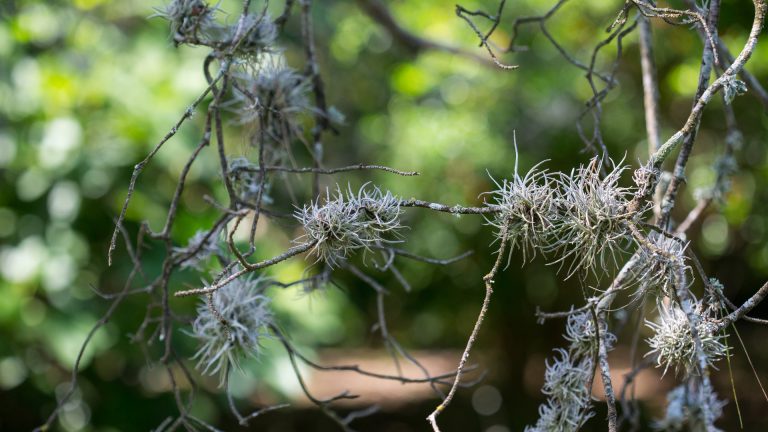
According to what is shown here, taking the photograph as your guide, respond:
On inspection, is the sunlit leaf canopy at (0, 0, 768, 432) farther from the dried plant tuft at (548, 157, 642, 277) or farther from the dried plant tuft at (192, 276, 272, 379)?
the dried plant tuft at (548, 157, 642, 277)

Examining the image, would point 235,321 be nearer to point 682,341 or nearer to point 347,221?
point 347,221

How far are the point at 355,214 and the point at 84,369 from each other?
8.61 ft

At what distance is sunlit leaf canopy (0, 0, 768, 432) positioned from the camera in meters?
2.80

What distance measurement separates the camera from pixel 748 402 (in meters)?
4.44

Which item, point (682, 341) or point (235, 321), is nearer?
point (682, 341)

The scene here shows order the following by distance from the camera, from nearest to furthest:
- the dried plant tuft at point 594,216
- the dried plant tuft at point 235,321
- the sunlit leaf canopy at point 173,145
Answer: the dried plant tuft at point 594,216
the dried plant tuft at point 235,321
the sunlit leaf canopy at point 173,145

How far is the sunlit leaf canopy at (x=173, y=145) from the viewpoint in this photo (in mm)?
2803

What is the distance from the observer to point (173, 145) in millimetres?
2938

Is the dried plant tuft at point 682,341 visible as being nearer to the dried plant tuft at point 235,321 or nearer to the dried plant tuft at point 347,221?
the dried plant tuft at point 347,221

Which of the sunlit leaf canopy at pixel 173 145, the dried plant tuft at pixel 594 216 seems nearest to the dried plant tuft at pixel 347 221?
the dried plant tuft at pixel 594 216

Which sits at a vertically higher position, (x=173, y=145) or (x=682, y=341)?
(x=173, y=145)

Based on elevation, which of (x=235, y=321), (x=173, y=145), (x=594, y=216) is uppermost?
(x=173, y=145)

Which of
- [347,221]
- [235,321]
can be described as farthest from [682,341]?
[235,321]

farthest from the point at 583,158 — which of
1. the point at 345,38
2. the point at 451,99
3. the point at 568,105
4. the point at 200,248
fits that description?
the point at 200,248
